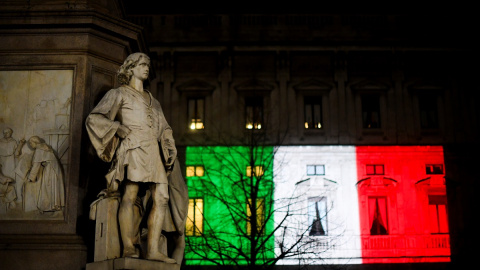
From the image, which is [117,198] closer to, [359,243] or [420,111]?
[359,243]

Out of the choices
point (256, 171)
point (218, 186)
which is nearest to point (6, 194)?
point (256, 171)

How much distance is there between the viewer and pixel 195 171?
32094 millimetres

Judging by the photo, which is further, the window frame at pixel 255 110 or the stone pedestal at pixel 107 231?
the window frame at pixel 255 110

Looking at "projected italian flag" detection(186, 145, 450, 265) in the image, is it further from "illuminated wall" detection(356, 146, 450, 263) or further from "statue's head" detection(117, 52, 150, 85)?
"statue's head" detection(117, 52, 150, 85)

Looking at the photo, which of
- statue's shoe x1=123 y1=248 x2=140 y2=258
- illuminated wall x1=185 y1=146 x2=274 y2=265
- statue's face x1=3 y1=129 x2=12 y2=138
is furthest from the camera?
illuminated wall x1=185 y1=146 x2=274 y2=265

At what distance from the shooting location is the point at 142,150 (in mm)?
7363

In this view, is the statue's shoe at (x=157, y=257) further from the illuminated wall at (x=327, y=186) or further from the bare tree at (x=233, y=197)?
the illuminated wall at (x=327, y=186)

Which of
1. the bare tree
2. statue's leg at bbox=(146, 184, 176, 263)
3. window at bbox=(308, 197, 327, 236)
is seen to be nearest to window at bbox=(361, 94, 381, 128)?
window at bbox=(308, 197, 327, 236)

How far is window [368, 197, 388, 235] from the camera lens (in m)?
31.8

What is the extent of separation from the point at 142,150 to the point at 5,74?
2.23 metres

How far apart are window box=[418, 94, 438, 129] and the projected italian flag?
1.46 m

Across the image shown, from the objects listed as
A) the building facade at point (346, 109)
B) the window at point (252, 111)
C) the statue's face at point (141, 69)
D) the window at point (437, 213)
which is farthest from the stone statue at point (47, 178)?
the window at point (437, 213)

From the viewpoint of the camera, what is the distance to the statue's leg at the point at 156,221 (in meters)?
7.20

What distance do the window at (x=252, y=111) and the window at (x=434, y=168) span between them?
28.4 ft
